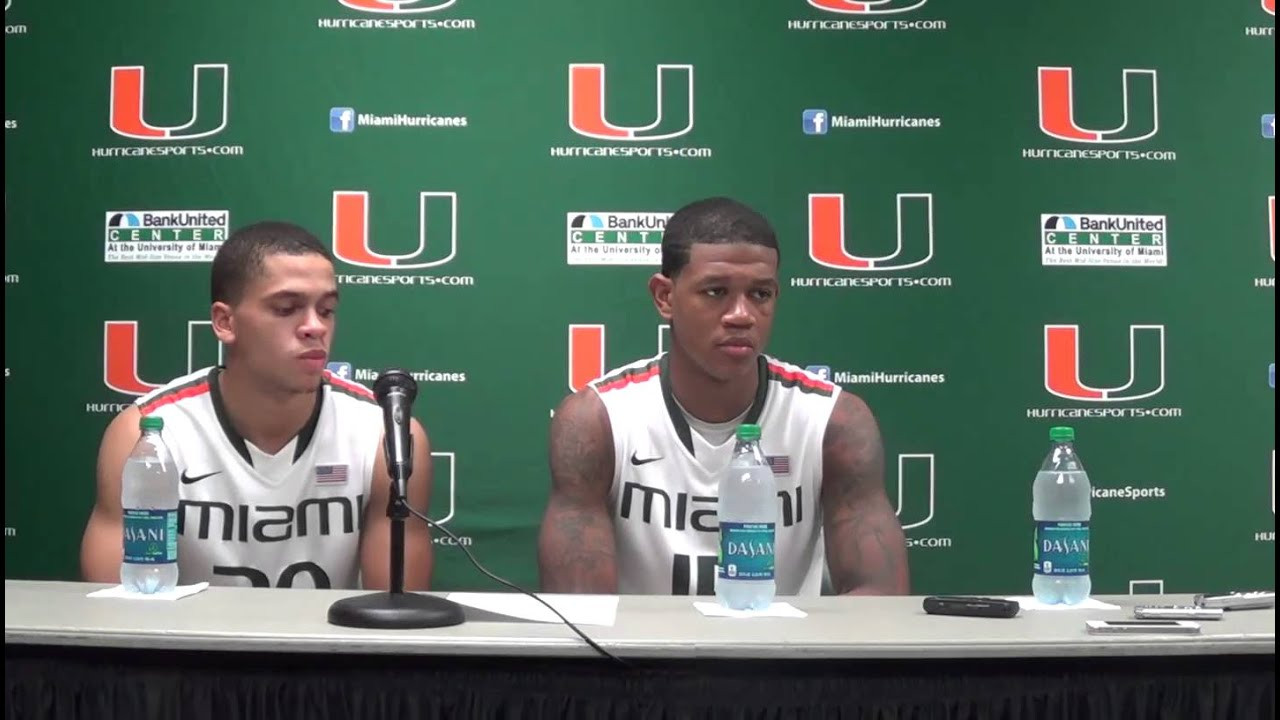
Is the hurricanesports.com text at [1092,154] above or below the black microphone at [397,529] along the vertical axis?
above

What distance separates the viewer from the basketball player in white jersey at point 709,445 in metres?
2.57

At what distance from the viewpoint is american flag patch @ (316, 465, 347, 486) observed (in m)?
2.61

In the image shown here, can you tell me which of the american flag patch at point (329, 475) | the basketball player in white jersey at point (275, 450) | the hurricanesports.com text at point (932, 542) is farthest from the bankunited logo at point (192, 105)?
the hurricanesports.com text at point (932, 542)

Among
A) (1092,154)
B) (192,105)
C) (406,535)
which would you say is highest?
(192,105)

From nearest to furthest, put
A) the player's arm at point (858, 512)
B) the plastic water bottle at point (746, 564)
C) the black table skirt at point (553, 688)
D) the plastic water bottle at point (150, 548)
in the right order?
the black table skirt at point (553, 688) → the plastic water bottle at point (746, 564) → the plastic water bottle at point (150, 548) → the player's arm at point (858, 512)

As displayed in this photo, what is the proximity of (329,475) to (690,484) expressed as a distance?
77 cm

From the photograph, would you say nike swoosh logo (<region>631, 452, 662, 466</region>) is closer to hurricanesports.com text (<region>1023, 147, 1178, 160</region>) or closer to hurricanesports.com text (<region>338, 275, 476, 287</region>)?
hurricanesports.com text (<region>338, 275, 476, 287</region>)

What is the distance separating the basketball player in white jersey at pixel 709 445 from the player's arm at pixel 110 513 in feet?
2.76

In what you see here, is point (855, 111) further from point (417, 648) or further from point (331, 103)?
point (417, 648)

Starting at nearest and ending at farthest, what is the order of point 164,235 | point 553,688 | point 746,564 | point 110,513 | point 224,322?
point 553,688, point 746,564, point 110,513, point 224,322, point 164,235

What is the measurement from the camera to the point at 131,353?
329cm

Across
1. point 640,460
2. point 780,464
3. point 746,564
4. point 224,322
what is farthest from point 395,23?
point 746,564

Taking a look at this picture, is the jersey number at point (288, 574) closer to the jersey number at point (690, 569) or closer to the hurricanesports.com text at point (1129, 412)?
the jersey number at point (690, 569)

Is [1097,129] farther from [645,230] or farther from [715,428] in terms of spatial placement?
[715,428]
